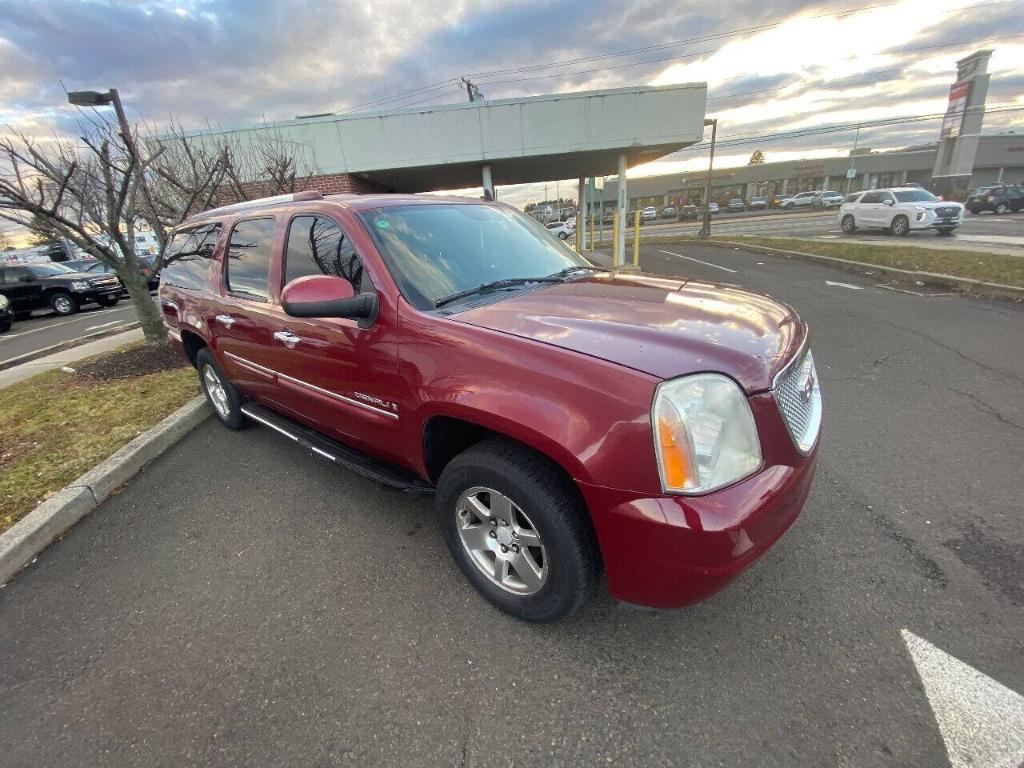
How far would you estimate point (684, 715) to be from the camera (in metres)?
1.80

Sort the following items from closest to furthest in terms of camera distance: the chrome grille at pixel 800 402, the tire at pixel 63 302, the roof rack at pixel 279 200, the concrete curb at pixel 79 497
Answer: the chrome grille at pixel 800 402
the concrete curb at pixel 79 497
the roof rack at pixel 279 200
the tire at pixel 63 302

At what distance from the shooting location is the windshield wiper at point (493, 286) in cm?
241

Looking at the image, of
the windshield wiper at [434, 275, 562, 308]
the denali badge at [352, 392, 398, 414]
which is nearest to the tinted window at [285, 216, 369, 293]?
the windshield wiper at [434, 275, 562, 308]

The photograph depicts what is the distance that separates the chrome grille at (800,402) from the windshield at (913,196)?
2295 centimetres

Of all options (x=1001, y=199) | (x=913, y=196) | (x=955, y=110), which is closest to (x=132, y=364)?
(x=913, y=196)

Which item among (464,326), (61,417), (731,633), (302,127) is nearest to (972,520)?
(731,633)

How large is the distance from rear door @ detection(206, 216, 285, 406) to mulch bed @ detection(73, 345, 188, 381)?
310cm

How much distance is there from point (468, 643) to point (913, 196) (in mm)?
25111

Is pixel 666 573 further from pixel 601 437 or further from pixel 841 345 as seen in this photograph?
Result: pixel 841 345

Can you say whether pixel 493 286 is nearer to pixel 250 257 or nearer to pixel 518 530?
pixel 518 530

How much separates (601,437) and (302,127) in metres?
15.0

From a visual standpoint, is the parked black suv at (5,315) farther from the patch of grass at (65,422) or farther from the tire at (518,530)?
the tire at (518,530)

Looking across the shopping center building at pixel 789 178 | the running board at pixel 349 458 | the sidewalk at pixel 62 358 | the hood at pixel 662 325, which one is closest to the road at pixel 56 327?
the sidewalk at pixel 62 358

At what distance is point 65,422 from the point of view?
480 centimetres
